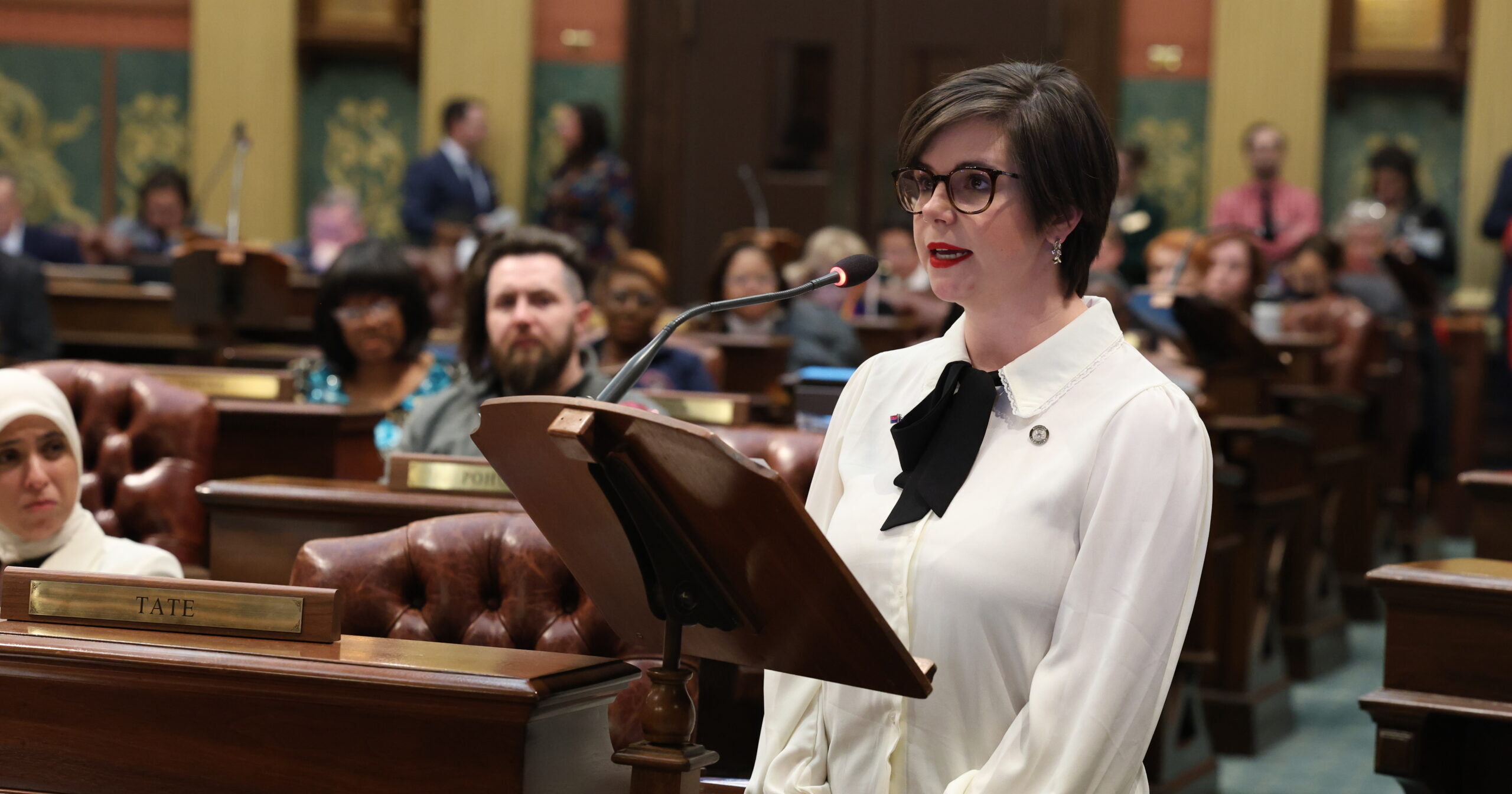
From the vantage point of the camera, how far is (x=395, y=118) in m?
10.3

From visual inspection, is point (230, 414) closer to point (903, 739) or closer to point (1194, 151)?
point (903, 739)

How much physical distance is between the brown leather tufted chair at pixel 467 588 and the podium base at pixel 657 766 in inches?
24.9

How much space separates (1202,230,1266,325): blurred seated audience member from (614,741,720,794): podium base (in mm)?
4765

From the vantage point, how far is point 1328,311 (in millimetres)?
6695

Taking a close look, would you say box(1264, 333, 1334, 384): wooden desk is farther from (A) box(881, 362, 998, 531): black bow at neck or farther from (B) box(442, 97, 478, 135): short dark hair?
(B) box(442, 97, 478, 135): short dark hair

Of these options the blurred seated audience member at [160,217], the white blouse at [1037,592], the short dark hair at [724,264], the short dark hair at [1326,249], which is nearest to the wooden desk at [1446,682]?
the white blouse at [1037,592]

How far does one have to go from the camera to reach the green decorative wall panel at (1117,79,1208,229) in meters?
9.59

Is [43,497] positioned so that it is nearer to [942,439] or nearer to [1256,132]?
[942,439]

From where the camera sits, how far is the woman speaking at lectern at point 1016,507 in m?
1.62

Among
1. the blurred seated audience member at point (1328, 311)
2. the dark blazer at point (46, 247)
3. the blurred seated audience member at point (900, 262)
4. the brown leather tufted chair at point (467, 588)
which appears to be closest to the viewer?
the brown leather tufted chair at point (467, 588)

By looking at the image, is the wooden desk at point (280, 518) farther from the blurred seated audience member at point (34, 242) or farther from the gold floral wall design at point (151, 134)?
the gold floral wall design at point (151, 134)

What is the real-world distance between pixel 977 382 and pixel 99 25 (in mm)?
9801

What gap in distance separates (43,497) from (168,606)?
994 mm

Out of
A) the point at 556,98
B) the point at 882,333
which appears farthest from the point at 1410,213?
the point at 556,98
